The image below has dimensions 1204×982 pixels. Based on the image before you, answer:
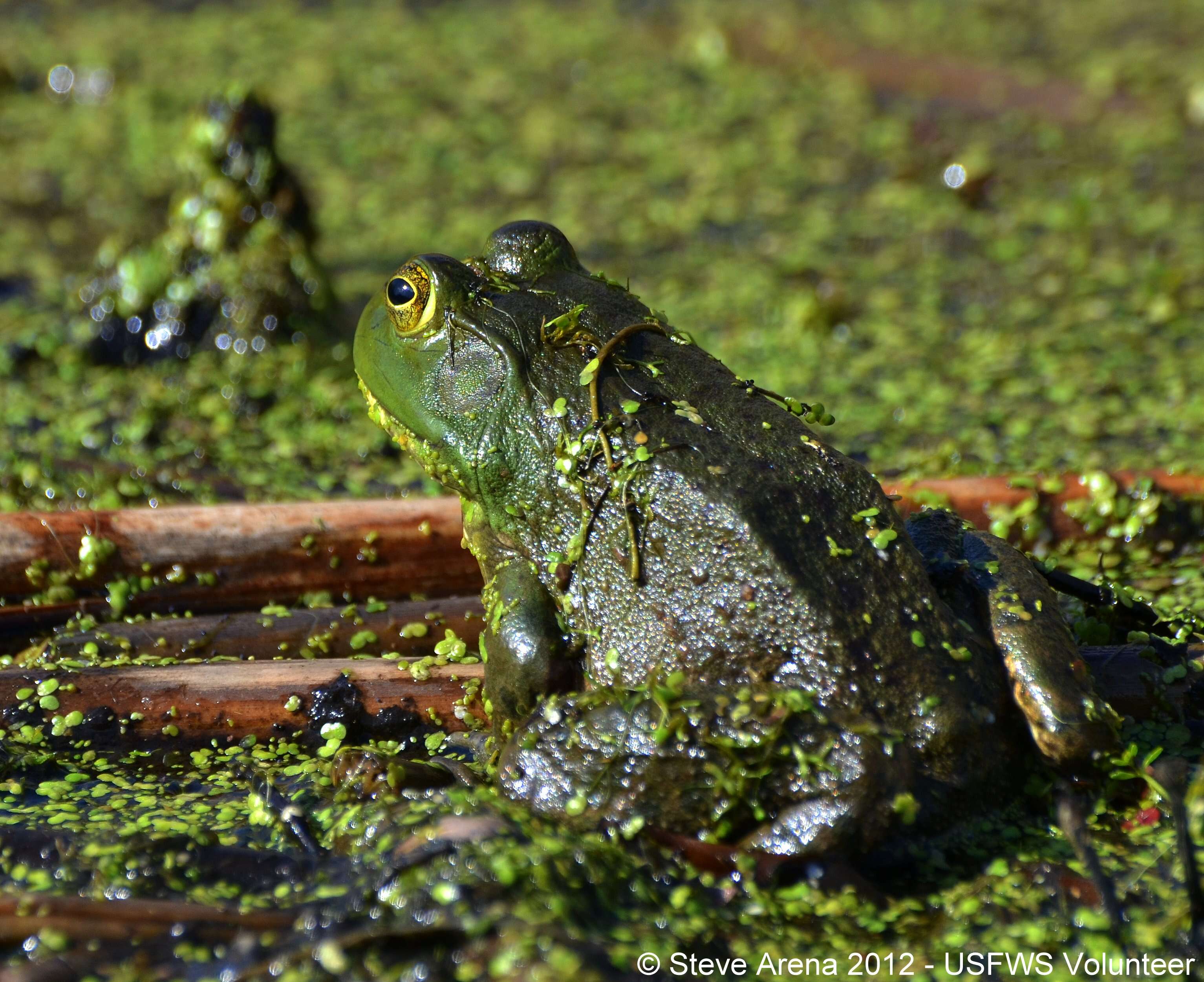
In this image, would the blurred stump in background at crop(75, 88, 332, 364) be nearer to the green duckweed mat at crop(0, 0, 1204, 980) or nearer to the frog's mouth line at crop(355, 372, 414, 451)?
the green duckweed mat at crop(0, 0, 1204, 980)

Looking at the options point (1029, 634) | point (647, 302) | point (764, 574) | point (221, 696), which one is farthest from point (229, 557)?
point (647, 302)

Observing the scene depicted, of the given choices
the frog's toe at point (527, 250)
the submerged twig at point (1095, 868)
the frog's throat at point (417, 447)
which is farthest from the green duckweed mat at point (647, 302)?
the frog's toe at point (527, 250)

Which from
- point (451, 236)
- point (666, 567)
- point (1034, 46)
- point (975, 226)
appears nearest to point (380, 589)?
point (666, 567)

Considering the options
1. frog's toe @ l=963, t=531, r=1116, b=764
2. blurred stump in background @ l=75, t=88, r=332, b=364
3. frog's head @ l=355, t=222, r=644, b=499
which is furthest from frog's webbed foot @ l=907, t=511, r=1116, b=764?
blurred stump in background @ l=75, t=88, r=332, b=364


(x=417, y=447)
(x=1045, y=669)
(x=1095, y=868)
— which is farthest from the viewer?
(x=417, y=447)

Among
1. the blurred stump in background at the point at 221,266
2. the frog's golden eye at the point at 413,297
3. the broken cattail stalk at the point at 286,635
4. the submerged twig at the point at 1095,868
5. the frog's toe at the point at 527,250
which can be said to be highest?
the blurred stump in background at the point at 221,266

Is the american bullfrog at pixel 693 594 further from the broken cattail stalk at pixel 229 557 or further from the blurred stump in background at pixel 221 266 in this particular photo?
the blurred stump in background at pixel 221 266

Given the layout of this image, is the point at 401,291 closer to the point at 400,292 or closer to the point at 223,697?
the point at 400,292

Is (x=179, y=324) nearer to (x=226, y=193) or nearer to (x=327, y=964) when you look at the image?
(x=226, y=193)
